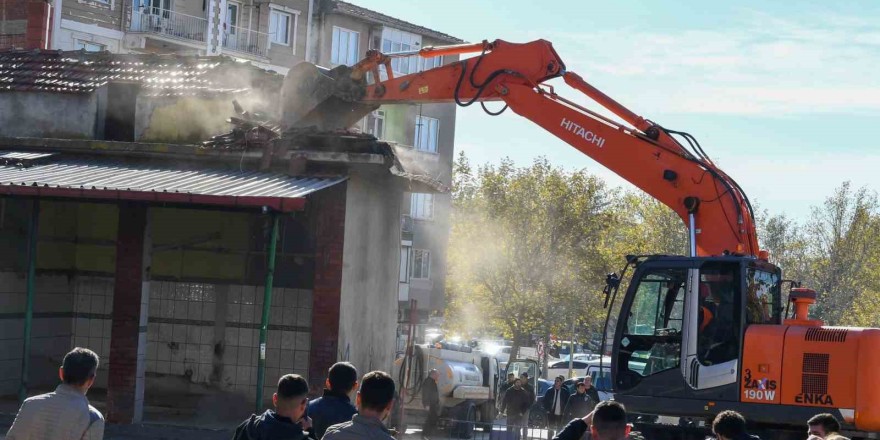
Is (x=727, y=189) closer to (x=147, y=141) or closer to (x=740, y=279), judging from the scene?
(x=740, y=279)

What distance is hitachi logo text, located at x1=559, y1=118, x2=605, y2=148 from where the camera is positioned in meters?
14.0

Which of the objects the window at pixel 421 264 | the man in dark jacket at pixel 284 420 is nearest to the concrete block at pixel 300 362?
the man in dark jacket at pixel 284 420

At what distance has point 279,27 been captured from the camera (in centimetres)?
4725

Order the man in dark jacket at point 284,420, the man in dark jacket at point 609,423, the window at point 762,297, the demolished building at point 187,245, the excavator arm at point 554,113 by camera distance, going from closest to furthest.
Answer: the man in dark jacket at point 284,420 < the man in dark jacket at point 609,423 < the window at point 762,297 < the excavator arm at point 554,113 < the demolished building at point 187,245

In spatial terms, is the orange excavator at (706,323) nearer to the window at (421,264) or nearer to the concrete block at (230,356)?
the concrete block at (230,356)

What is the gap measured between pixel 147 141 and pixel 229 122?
5.19 feet

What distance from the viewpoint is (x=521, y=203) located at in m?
47.2

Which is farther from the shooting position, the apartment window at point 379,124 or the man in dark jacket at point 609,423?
the apartment window at point 379,124

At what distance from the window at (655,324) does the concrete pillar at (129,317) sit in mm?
7009

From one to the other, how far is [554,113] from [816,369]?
4505mm

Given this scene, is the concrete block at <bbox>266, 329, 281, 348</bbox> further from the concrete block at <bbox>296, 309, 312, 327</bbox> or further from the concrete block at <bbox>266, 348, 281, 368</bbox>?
the concrete block at <bbox>296, 309, 312, 327</bbox>

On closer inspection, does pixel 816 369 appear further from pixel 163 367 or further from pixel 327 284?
pixel 163 367

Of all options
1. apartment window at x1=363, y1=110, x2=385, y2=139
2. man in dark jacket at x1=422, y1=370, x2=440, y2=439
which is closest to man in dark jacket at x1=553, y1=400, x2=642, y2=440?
man in dark jacket at x1=422, y1=370, x2=440, y2=439

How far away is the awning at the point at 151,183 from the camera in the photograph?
13734 millimetres
